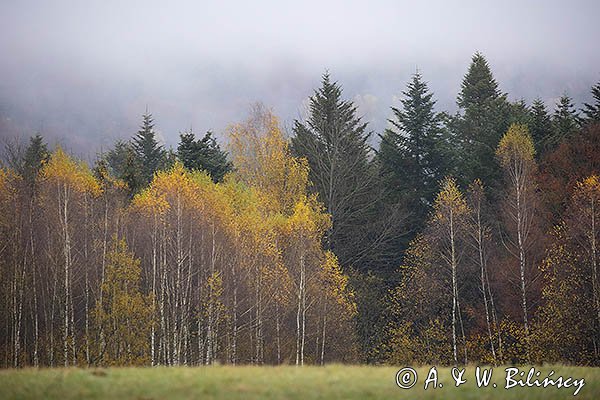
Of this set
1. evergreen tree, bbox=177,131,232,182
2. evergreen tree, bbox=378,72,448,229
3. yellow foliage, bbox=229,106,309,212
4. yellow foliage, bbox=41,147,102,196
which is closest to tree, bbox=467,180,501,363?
evergreen tree, bbox=378,72,448,229

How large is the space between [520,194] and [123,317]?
25239mm

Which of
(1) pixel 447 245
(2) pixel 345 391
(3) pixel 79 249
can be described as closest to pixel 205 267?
(3) pixel 79 249

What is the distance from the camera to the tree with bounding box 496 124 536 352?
123 feet

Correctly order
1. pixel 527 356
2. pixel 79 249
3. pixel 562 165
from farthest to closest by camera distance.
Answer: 1. pixel 562 165
2. pixel 79 249
3. pixel 527 356

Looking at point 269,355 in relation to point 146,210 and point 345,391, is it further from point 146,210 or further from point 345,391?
point 345,391

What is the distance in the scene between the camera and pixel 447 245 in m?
40.8

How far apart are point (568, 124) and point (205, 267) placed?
32.1 metres

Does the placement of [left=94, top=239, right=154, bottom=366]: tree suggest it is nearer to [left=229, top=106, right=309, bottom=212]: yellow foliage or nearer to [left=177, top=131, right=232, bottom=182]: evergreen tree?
[left=229, top=106, right=309, bottom=212]: yellow foliage

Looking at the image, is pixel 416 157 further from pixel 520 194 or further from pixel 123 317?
pixel 123 317

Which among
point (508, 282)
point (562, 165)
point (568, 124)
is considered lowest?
point (508, 282)

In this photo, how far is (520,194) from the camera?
37.7 metres

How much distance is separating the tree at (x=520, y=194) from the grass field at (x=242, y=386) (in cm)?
2174

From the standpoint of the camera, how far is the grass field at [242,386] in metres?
13.0

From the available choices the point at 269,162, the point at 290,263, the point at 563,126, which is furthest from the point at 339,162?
the point at 563,126
